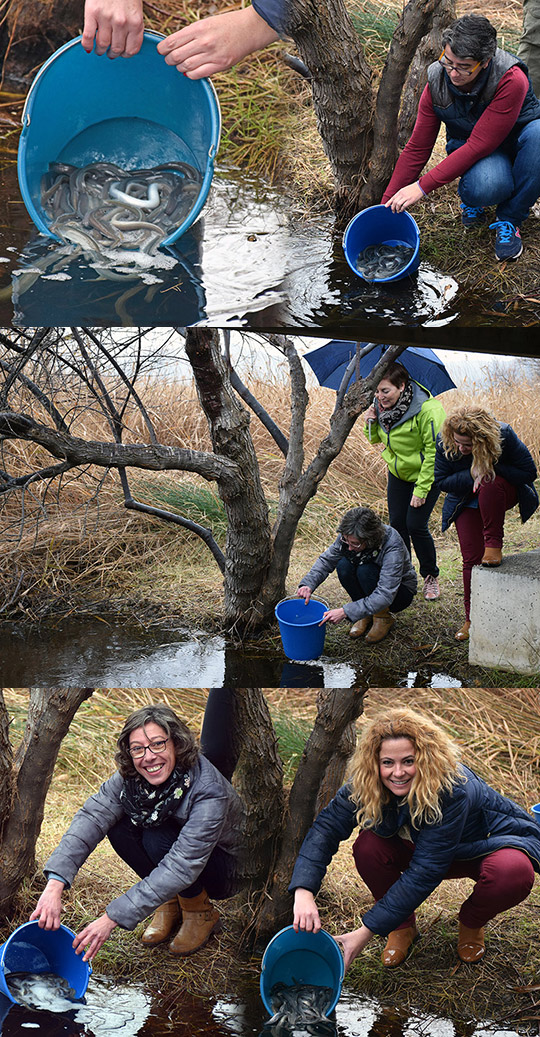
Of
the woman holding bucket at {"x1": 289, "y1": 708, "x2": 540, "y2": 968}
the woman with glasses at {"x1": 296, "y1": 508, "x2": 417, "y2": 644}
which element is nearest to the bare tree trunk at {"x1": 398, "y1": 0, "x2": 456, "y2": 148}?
the woman with glasses at {"x1": 296, "y1": 508, "x2": 417, "y2": 644}

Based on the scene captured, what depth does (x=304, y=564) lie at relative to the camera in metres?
4.65

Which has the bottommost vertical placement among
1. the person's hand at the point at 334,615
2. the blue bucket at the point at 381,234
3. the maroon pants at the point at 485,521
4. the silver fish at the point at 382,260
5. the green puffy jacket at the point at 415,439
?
the person's hand at the point at 334,615

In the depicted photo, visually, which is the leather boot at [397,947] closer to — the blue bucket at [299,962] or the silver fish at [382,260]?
the blue bucket at [299,962]

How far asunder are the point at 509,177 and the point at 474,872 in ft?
8.50

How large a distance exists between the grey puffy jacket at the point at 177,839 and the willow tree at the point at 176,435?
52.9 inches

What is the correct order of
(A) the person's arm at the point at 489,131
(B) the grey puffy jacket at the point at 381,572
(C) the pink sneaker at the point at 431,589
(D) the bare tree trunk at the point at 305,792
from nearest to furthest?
1. (D) the bare tree trunk at the point at 305,792
2. (A) the person's arm at the point at 489,131
3. (B) the grey puffy jacket at the point at 381,572
4. (C) the pink sneaker at the point at 431,589

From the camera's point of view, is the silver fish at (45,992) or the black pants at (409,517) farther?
the black pants at (409,517)

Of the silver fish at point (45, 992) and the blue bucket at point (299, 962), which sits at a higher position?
the blue bucket at point (299, 962)

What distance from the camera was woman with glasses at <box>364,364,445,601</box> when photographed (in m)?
4.03

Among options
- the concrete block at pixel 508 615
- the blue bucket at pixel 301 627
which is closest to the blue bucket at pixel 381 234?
the concrete block at pixel 508 615

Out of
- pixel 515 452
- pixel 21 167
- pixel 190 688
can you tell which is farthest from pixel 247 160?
pixel 190 688

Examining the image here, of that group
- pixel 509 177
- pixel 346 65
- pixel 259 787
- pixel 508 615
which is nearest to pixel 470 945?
pixel 259 787

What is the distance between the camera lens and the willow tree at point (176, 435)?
4.11 meters

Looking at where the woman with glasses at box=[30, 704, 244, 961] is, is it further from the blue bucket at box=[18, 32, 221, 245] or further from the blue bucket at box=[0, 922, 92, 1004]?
the blue bucket at box=[18, 32, 221, 245]
